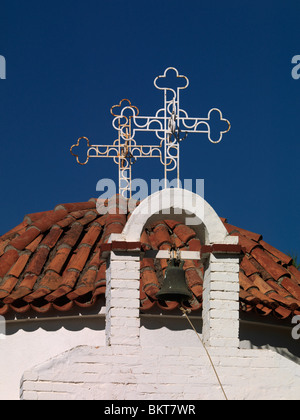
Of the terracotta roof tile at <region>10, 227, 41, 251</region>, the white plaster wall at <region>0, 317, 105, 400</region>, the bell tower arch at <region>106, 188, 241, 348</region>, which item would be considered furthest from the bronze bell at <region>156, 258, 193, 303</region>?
the terracotta roof tile at <region>10, 227, 41, 251</region>

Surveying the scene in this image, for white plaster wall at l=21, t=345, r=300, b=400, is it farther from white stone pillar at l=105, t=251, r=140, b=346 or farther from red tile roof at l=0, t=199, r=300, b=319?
red tile roof at l=0, t=199, r=300, b=319

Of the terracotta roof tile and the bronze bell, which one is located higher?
the terracotta roof tile

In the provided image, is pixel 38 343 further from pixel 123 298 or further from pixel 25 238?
pixel 123 298

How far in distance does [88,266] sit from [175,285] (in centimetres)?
272

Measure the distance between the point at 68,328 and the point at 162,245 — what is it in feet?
5.94

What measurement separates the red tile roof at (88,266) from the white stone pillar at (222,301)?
177cm

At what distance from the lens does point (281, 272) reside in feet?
46.7

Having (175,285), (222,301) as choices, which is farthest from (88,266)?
(222,301)

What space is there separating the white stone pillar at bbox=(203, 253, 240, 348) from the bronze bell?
26cm

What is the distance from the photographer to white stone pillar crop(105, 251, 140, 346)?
10.6m
